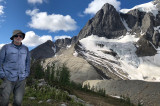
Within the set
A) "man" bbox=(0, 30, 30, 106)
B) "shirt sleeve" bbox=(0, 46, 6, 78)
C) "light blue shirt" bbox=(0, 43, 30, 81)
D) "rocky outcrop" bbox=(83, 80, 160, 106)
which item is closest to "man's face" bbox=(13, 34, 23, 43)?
"man" bbox=(0, 30, 30, 106)

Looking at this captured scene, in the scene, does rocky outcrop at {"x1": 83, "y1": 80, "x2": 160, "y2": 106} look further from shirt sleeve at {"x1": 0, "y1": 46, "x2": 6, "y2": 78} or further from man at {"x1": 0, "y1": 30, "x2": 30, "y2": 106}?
shirt sleeve at {"x1": 0, "y1": 46, "x2": 6, "y2": 78}

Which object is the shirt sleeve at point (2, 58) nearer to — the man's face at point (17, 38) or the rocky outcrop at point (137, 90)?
the man's face at point (17, 38)

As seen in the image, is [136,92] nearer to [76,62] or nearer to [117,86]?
[117,86]

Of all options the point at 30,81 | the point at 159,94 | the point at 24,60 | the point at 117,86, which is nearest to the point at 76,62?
the point at 117,86

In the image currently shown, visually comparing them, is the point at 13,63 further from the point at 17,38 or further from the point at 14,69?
the point at 17,38

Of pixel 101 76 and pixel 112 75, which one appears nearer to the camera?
pixel 101 76

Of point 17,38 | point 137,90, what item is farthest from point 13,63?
point 137,90

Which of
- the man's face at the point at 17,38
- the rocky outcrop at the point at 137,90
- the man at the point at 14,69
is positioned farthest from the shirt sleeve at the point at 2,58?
the rocky outcrop at the point at 137,90
